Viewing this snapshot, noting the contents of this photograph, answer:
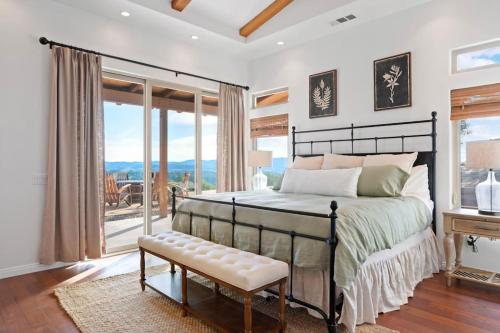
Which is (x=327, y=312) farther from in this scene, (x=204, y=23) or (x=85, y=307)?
(x=204, y=23)

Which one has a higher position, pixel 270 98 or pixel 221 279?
pixel 270 98

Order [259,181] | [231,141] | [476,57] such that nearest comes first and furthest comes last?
1. [476,57]
2. [259,181]
3. [231,141]

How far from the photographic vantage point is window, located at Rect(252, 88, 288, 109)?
17.5ft

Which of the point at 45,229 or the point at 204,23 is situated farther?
the point at 204,23

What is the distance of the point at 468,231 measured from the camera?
2867 mm

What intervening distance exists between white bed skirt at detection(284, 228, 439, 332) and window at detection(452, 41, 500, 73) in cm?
193

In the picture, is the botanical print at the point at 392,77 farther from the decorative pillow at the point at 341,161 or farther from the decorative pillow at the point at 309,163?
the decorative pillow at the point at 309,163

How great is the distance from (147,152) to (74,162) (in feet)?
3.29

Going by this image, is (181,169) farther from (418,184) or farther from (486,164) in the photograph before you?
(486,164)

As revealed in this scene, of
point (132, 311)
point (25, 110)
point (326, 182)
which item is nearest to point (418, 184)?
point (326, 182)

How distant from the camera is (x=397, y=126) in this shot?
383 centimetres

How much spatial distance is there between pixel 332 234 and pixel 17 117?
3.39m

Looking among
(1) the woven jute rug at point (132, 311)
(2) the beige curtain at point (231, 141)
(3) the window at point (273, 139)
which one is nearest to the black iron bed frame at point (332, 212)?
(1) the woven jute rug at point (132, 311)

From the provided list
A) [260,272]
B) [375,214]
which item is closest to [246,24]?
[375,214]
